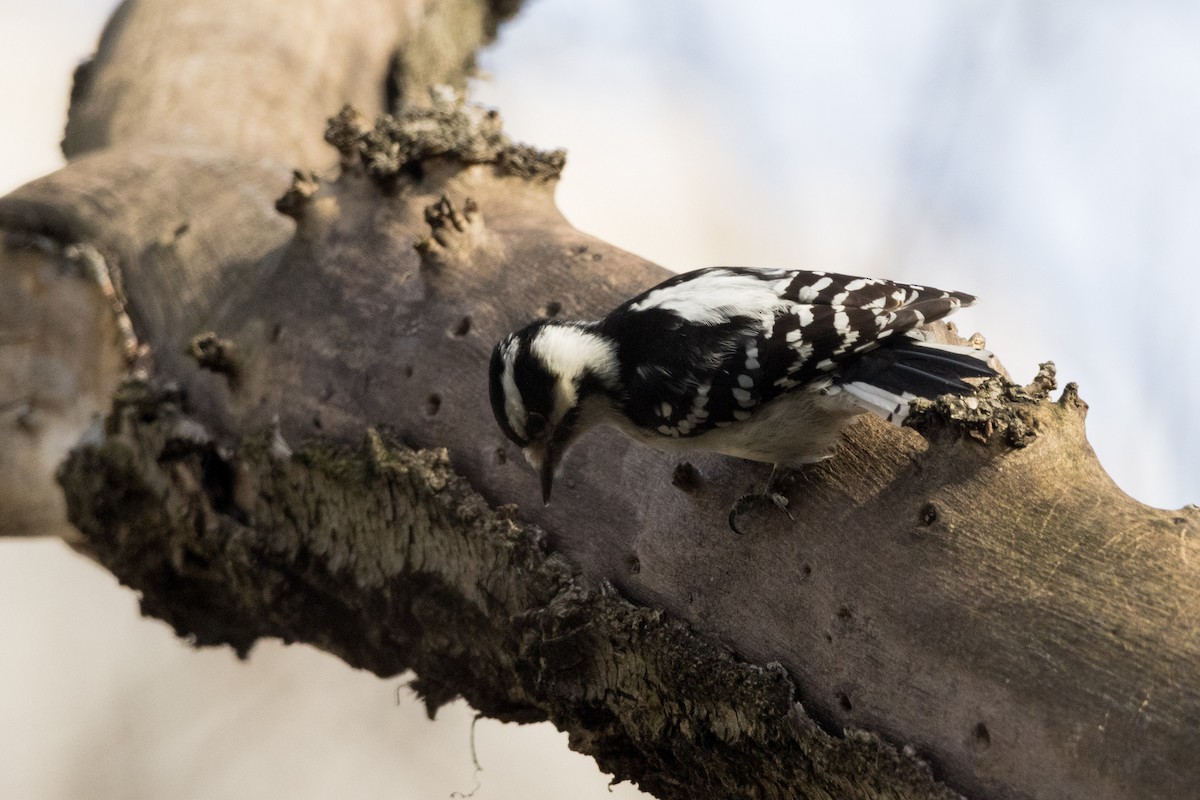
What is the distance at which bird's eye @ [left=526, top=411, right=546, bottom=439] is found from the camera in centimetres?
246

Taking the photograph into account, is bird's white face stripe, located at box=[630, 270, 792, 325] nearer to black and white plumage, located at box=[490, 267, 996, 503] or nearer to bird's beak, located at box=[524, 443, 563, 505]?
black and white plumage, located at box=[490, 267, 996, 503]

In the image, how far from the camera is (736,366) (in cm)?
235

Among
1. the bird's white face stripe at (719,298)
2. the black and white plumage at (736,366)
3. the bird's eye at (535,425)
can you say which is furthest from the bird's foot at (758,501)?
the bird's eye at (535,425)

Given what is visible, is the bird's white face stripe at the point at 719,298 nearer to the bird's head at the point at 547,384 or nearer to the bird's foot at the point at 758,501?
the bird's head at the point at 547,384

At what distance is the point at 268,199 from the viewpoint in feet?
11.6

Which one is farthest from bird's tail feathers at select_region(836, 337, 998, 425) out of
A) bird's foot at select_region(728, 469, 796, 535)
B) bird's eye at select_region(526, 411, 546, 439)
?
bird's eye at select_region(526, 411, 546, 439)

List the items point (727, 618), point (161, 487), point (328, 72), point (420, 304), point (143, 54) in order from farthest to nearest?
point (328, 72), point (143, 54), point (161, 487), point (420, 304), point (727, 618)

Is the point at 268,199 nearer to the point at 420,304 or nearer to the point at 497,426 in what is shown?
the point at 420,304

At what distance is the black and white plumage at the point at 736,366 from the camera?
228 cm

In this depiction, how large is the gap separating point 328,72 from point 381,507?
2800mm

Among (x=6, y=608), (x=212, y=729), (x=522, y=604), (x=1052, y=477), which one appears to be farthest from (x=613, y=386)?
(x=6, y=608)

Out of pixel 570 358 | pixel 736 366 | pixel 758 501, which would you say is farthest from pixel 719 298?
pixel 758 501

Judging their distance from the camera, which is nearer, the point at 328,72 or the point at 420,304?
the point at 420,304

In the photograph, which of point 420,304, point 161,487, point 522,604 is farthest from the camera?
point 161,487
